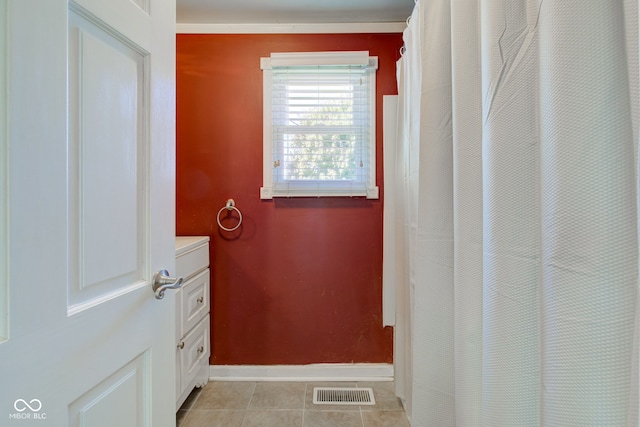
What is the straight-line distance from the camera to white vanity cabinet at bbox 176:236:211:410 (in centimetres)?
136

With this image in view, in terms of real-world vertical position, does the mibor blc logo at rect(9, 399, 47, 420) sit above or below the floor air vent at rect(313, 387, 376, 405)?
above

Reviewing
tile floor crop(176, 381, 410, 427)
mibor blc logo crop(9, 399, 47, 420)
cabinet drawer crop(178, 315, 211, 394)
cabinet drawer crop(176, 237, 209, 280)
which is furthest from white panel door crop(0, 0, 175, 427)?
tile floor crop(176, 381, 410, 427)

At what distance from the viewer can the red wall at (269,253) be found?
5.90 ft

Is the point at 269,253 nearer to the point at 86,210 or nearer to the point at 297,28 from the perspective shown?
the point at 86,210

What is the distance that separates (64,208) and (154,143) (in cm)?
28

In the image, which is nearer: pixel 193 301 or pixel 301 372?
pixel 193 301

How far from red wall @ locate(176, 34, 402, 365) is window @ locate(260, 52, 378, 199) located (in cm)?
9

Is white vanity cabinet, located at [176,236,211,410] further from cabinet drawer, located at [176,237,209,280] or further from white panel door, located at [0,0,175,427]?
white panel door, located at [0,0,175,427]

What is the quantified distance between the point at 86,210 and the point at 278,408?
1484mm

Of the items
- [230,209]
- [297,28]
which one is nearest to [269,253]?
[230,209]

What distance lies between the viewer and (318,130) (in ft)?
5.79

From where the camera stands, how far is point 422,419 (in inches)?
37.1

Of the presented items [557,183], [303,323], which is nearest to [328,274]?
[303,323]

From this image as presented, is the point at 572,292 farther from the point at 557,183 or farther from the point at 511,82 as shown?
the point at 511,82
